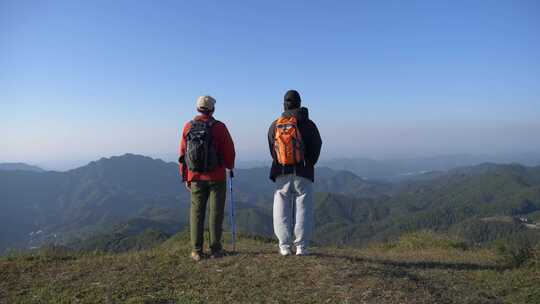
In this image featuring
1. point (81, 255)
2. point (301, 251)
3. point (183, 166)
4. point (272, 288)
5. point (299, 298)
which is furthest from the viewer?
point (81, 255)

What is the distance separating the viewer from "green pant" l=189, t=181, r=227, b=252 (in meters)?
6.96

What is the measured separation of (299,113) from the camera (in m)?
6.78

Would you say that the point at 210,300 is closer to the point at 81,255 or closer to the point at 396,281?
the point at 396,281

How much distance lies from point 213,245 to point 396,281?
11.0 feet

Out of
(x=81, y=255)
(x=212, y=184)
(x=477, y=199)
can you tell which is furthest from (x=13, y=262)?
(x=477, y=199)

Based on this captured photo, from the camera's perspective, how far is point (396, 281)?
556 cm

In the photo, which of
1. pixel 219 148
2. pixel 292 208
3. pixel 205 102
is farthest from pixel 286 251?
pixel 205 102

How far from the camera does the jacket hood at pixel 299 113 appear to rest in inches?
266

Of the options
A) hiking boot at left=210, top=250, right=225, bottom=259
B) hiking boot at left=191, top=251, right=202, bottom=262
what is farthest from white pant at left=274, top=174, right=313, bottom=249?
hiking boot at left=191, top=251, right=202, bottom=262

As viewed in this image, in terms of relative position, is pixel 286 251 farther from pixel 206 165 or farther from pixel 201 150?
pixel 201 150

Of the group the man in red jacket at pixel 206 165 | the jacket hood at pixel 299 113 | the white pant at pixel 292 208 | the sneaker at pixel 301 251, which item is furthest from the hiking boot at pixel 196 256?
the jacket hood at pixel 299 113

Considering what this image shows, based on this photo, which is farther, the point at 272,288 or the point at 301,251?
the point at 301,251

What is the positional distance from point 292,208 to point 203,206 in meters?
1.66

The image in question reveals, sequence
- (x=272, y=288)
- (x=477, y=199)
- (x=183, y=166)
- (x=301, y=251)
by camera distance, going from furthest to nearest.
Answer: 1. (x=477, y=199)
2. (x=183, y=166)
3. (x=301, y=251)
4. (x=272, y=288)
